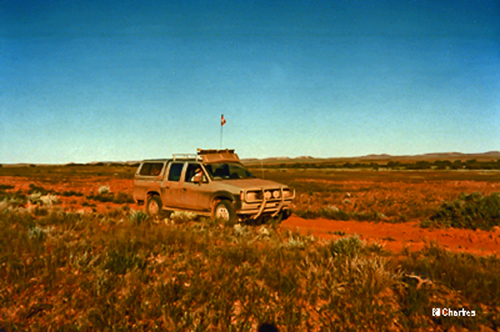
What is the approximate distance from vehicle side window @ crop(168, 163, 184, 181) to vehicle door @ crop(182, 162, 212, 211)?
15.5 inches

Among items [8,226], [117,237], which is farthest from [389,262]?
[8,226]

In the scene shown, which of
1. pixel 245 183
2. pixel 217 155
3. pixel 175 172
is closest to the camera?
pixel 245 183

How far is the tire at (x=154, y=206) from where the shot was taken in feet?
37.2

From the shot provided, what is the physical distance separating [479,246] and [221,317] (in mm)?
7983

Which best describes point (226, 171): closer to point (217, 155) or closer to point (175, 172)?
point (217, 155)

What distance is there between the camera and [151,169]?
12008 mm

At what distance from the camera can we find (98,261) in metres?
5.52

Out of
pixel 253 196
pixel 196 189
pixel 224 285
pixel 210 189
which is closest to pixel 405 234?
pixel 253 196

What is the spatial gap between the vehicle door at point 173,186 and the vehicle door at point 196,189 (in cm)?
25

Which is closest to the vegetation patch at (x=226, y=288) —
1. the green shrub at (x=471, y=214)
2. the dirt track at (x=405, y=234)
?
the dirt track at (x=405, y=234)

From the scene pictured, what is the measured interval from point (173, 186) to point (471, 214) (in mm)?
10564

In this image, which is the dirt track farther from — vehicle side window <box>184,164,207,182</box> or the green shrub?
vehicle side window <box>184,164,207,182</box>

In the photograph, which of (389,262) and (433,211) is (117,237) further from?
(433,211)

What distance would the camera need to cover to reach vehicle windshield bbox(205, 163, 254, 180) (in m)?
10.3
